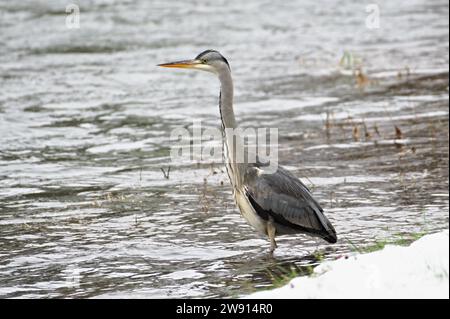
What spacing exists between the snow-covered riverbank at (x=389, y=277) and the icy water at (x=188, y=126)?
109cm

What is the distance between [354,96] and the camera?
16.0 metres

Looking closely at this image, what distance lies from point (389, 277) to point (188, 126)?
8.47 meters

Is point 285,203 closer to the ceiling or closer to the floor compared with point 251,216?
closer to the ceiling

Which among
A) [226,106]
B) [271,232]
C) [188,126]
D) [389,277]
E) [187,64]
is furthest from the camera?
[188,126]

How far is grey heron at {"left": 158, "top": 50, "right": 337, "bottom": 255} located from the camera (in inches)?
324

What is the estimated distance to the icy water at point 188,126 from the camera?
27.6ft

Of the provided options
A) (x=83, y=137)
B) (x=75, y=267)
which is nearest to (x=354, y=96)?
(x=83, y=137)

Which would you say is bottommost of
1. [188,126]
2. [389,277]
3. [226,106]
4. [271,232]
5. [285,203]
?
[271,232]

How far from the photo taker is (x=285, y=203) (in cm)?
832

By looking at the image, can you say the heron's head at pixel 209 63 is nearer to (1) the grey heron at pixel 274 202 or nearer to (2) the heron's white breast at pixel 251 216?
(1) the grey heron at pixel 274 202

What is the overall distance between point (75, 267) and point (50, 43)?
13.0 metres

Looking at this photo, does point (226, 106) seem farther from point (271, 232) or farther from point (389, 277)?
point (389, 277)

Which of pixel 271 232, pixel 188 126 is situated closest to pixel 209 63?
pixel 271 232
